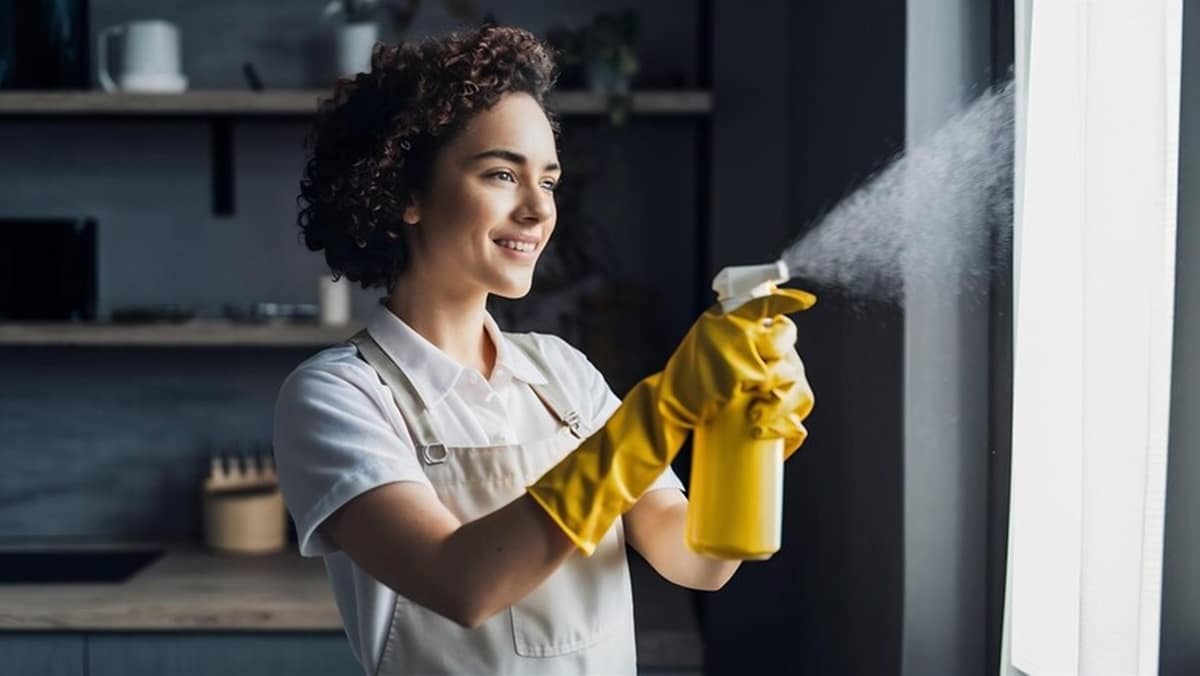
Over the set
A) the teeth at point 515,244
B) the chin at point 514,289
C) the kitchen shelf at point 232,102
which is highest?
the kitchen shelf at point 232,102

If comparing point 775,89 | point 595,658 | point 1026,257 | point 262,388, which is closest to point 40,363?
point 262,388

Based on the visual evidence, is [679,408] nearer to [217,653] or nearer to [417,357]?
[417,357]

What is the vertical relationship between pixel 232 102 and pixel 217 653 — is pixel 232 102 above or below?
above

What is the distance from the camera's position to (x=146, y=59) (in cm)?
236

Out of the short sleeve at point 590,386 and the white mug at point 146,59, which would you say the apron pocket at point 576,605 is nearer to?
the short sleeve at point 590,386

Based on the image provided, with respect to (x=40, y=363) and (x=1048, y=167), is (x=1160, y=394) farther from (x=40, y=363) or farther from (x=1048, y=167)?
(x=40, y=363)

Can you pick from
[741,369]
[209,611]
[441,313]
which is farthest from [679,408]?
[209,611]

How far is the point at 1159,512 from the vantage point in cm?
109

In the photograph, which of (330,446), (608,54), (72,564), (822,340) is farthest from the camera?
(72,564)

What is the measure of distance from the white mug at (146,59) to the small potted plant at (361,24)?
0.30 m

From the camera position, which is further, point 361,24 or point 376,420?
point 361,24

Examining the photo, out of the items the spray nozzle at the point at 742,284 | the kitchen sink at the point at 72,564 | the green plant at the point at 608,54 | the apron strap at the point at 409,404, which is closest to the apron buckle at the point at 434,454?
the apron strap at the point at 409,404

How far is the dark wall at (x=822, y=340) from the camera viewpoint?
5.06 feet

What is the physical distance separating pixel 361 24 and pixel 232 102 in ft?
0.97
